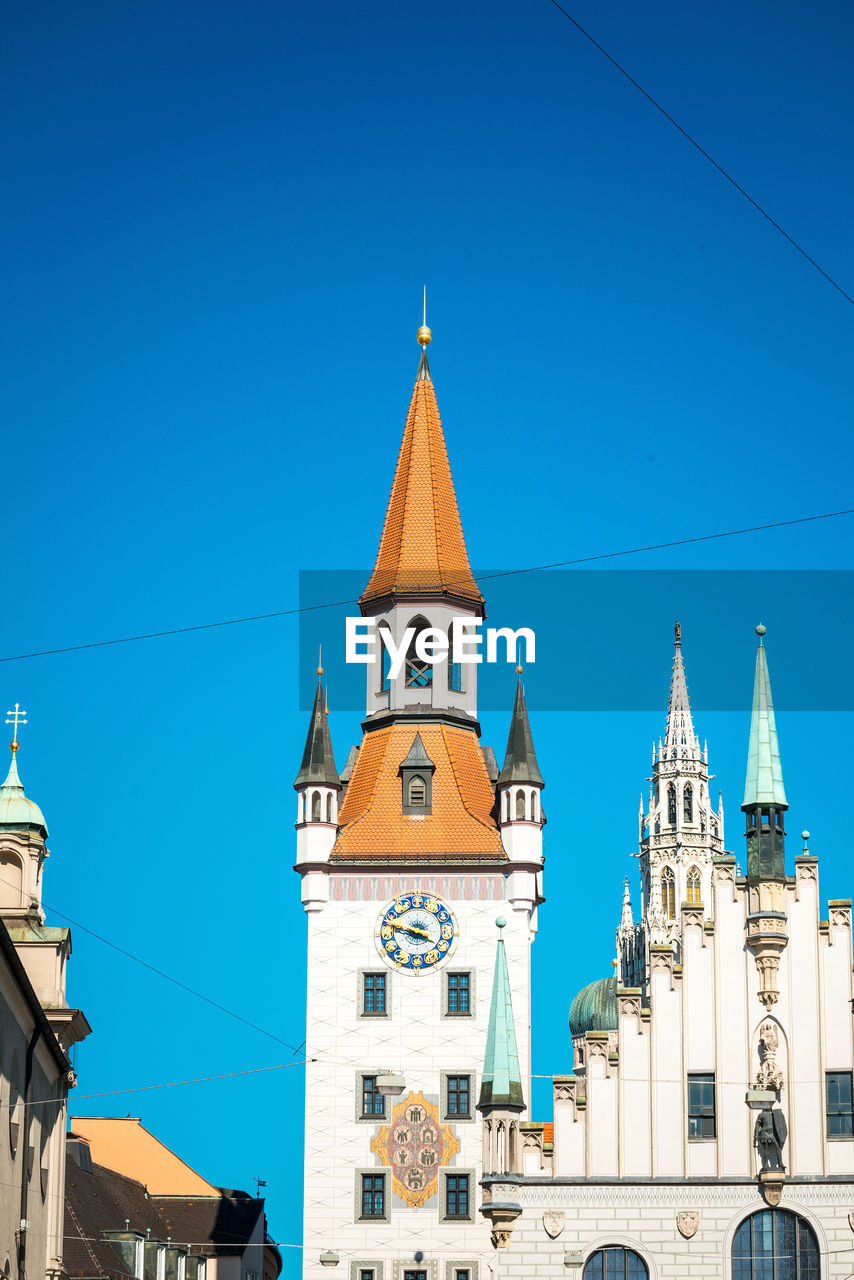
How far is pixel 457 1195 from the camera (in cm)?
6062

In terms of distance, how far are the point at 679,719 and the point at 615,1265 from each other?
113 metres

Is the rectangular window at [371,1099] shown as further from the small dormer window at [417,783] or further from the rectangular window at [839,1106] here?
the rectangular window at [839,1106]

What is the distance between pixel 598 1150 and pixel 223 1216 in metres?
35.0

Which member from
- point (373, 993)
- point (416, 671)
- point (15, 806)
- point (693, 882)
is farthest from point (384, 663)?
point (693, 882)

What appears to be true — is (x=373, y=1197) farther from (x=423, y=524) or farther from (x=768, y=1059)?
(x=423, y=524)

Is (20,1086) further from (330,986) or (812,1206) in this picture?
(330,986)

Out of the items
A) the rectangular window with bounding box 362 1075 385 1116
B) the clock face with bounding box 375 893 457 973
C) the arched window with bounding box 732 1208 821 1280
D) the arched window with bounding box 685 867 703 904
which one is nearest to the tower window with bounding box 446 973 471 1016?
the clock face with bounding box 375 893 457 973

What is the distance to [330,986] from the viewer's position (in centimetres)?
6294

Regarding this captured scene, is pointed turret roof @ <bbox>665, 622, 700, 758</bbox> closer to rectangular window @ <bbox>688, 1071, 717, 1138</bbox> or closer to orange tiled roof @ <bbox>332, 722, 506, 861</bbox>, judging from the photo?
orange tiled roof @ <bbox>332, 722, 506, 861</bbox>

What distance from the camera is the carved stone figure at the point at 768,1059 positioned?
159 ft

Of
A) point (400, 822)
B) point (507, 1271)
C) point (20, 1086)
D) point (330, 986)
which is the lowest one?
point (507, 1271)

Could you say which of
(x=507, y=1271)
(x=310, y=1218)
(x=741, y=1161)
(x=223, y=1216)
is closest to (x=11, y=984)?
(x=507, y=1271)

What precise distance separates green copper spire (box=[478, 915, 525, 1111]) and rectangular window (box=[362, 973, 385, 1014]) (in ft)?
43.8

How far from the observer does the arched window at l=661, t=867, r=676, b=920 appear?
15450 centimetres
